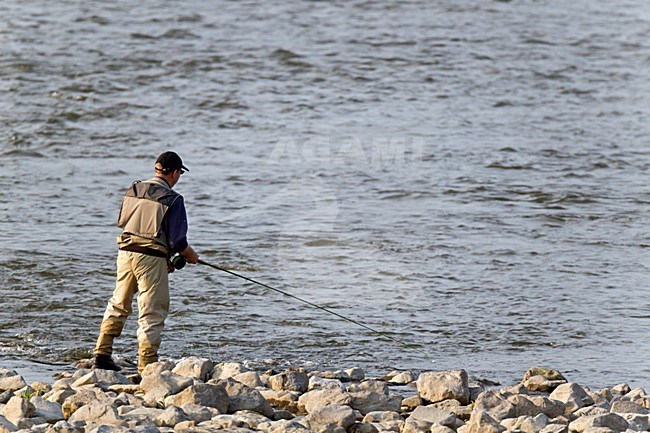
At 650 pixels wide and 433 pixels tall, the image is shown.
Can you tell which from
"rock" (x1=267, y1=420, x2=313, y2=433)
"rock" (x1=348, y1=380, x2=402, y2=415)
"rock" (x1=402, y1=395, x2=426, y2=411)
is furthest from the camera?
"rock" (x1=402, y1=395, x2=426, y2=411)

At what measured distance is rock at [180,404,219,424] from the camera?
693 centimetres

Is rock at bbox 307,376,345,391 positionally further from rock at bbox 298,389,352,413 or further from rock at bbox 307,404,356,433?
rock at bbox 307,404,356,433

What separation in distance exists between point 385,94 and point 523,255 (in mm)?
8772

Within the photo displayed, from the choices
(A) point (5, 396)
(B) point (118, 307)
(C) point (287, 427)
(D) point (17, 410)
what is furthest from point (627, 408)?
(A) point (5, 396)

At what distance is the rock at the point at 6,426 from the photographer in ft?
A: 21.6

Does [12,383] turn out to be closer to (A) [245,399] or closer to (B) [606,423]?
(A) [245,399]

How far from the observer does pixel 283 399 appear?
7.60 meters

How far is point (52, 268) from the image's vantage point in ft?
38.1

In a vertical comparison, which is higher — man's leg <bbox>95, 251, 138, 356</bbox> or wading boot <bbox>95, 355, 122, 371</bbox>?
man's leg <bbox>95, 251, 138, 356</bbox>

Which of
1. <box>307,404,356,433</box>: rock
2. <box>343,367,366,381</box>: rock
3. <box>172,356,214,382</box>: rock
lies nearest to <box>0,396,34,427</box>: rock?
<box>172,356,214,382</box>: rock

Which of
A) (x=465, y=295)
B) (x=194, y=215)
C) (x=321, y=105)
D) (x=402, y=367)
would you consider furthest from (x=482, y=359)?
(x=321, y=105)

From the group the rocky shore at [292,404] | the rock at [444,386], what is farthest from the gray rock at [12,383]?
the rock at [444,386]

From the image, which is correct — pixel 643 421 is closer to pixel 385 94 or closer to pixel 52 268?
pixel 52 268

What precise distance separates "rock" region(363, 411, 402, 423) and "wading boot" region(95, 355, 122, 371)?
2033mm
